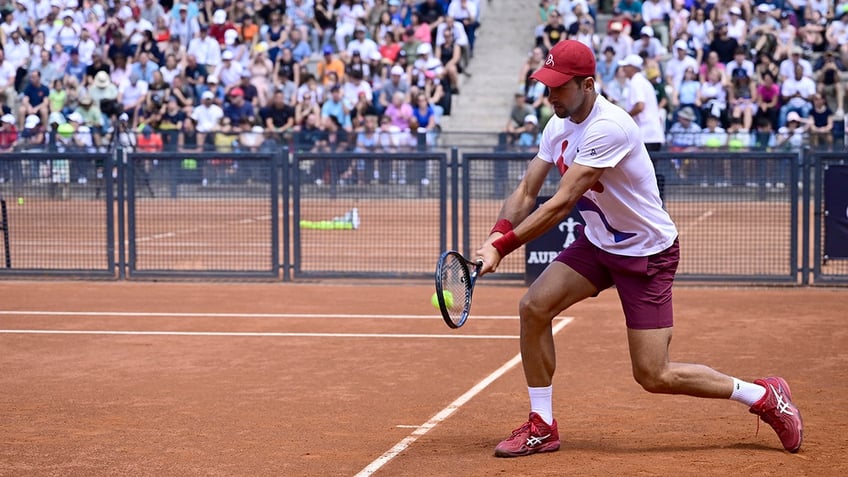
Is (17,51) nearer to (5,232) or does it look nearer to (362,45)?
(362,45)

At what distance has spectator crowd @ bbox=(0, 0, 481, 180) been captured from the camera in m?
25.7

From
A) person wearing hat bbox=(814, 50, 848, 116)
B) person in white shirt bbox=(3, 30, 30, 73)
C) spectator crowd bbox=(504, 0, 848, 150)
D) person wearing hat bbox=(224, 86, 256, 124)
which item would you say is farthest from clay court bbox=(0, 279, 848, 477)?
person in white shirt bbox=(3, 30, 30, 73)

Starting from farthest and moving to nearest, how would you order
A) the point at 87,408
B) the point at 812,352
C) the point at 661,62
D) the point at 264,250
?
the point at 661,62 < the point at 264,250 < the point at 812,352 < the point at 87,408

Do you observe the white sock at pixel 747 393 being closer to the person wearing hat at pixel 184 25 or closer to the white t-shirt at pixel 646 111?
the white t-shirt at pixel 646 111

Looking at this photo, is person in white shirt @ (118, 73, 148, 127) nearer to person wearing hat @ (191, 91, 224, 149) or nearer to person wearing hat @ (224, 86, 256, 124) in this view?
person wearing hat @ (191, 91, 224, 149)

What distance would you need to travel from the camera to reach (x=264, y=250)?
48.4 ft

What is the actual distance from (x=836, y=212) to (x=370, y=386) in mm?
7083

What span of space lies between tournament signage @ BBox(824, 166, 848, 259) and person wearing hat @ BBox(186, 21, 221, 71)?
59.8 feet

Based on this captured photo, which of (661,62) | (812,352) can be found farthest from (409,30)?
(812,352)

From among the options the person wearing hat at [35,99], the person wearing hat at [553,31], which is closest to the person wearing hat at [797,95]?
the person wearing hat at [553,31]

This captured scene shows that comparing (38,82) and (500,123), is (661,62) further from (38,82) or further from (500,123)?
(38,82)

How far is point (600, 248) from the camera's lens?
21.8 ft

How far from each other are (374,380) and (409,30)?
20421 mm

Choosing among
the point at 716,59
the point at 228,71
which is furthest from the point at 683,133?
the point at 228,71
